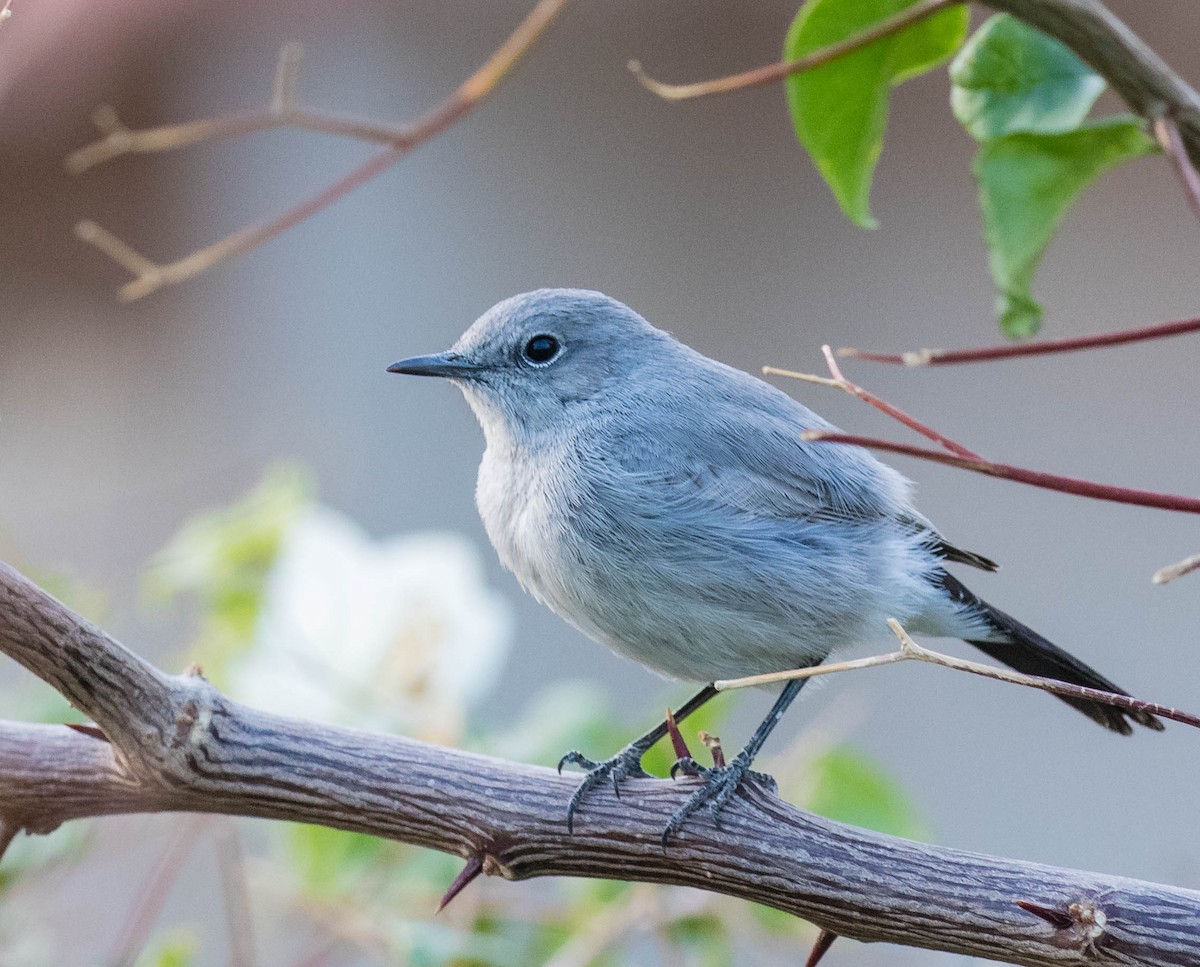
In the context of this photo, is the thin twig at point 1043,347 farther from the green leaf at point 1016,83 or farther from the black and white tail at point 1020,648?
→ the black and white tail at point 1020,648

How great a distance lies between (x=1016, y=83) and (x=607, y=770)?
689 mm

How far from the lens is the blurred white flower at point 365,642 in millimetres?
1529

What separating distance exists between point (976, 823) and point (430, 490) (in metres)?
1.57

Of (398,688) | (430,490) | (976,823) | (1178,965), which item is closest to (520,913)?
(398,688)

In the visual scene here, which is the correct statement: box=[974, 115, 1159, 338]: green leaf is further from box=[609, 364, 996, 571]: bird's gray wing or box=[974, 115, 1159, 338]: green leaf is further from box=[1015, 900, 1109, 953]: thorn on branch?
box=[1015, 900, 1109, 953]: thorn on branch

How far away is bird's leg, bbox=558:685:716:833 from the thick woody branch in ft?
0.04

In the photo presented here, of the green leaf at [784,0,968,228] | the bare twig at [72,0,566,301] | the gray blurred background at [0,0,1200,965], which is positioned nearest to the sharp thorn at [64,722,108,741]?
the bare twig at [72,0,566,301]

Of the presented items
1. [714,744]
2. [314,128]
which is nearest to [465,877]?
[714,744]

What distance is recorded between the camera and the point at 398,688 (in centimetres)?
153

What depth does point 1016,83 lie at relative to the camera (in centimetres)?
110

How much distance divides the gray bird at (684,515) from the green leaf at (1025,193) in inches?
9.7

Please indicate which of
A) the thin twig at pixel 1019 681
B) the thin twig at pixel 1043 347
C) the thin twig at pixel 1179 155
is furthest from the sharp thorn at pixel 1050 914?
the thin twig at pixel 1179 155

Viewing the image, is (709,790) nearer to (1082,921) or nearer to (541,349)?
(1082,921)

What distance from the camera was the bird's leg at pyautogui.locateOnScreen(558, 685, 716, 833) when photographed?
3.03 feet
